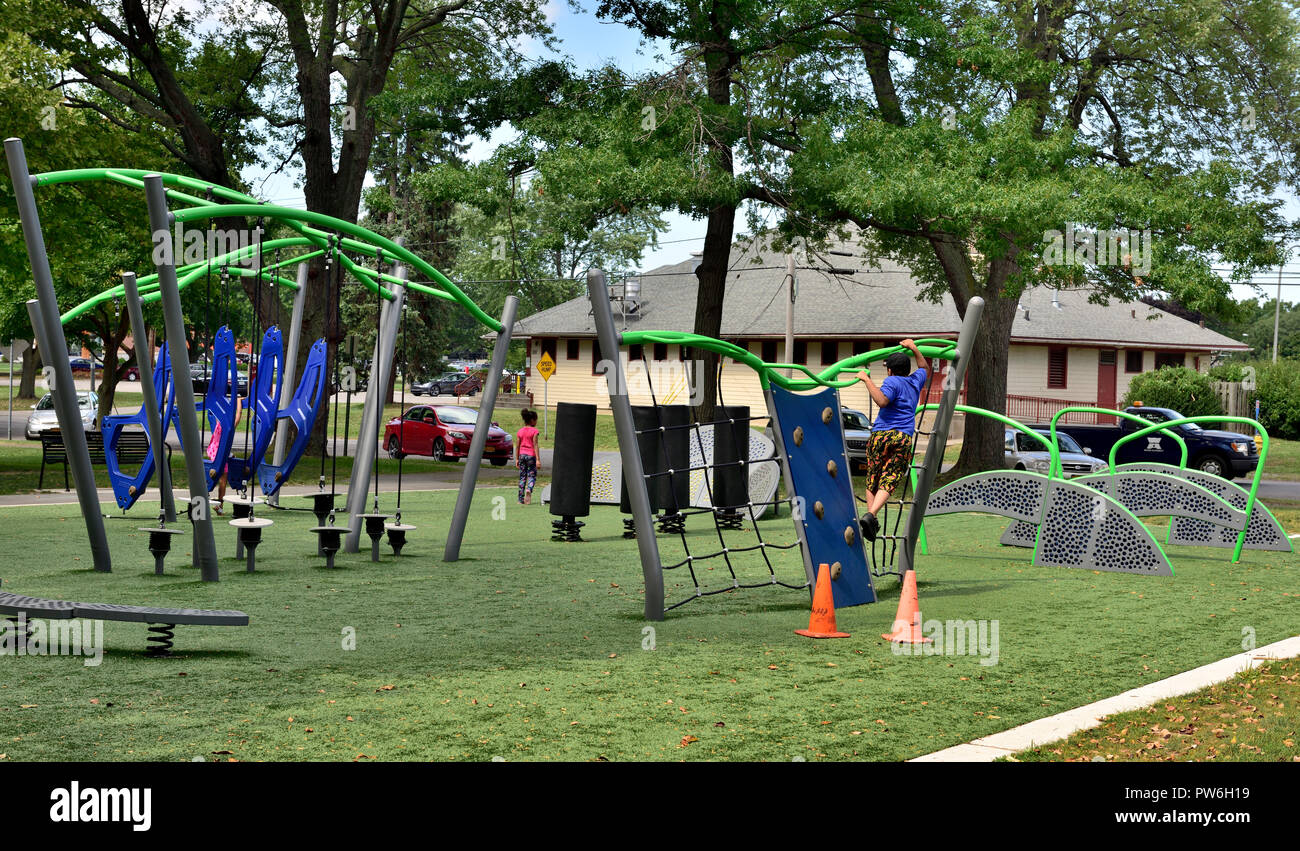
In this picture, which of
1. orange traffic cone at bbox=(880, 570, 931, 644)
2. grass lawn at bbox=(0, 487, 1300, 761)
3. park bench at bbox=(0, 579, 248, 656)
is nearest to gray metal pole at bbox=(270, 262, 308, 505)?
grass lawn at bbox=(0, 487, 1300, 761)

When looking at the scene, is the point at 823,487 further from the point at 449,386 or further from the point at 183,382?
the point at 449,386

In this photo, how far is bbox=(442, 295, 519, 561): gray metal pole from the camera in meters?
12.7

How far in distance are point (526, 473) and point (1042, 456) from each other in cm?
1198

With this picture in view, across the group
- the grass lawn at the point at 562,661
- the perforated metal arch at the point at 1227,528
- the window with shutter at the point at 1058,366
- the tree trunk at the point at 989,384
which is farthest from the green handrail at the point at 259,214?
the window with shutter at the point at 1058,366

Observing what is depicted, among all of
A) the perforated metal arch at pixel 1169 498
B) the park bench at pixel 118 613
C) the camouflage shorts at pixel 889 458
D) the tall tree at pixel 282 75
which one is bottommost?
the park bench at pixel 118 613

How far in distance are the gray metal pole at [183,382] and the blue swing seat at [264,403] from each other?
172cm

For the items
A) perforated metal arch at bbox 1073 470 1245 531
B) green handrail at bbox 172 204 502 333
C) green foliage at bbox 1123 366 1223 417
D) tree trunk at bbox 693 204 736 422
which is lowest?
perforated metal arch at bbox 1073 470 1245 531

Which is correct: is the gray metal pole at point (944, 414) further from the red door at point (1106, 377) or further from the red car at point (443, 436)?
the red door at point (1106, 377)

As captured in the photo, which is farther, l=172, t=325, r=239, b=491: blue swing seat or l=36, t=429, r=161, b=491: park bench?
l=36, t=429, r=161, b=491: park bench

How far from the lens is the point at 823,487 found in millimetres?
9898

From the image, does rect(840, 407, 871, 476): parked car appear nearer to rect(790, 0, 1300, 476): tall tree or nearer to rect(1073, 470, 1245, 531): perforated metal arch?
rect(790, 0, 1300, 476): tall tree

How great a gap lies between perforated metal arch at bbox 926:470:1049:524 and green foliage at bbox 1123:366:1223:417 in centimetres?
3170

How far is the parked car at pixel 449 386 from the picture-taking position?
72688 mm

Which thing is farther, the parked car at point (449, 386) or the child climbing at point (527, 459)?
the parked car at point (449, 386)
